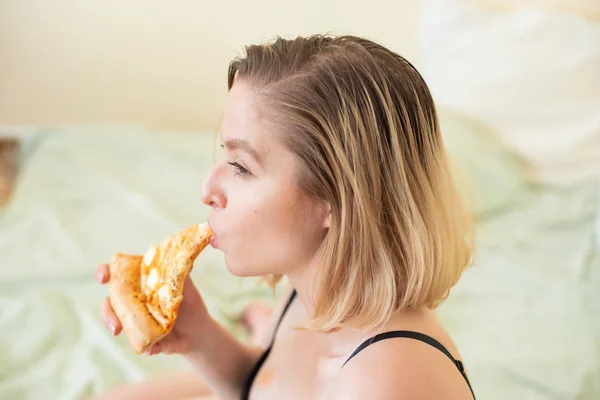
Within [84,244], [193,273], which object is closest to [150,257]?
[193,273]

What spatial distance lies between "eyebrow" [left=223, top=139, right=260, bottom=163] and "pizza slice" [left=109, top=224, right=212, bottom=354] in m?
0.15

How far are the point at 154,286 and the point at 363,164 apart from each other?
351mm

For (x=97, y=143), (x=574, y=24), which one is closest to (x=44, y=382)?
(x=97, y=143)

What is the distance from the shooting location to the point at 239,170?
2.39 ft

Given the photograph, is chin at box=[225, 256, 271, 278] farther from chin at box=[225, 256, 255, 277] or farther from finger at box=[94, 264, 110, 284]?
finger at box=[94, 264, 110, 284]

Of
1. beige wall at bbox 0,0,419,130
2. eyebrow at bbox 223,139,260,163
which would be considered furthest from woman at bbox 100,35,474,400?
beige wall at bbox 0,0,419,130

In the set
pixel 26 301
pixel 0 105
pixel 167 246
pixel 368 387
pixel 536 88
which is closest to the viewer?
pixel 368 387

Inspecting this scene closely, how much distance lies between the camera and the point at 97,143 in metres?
1.90

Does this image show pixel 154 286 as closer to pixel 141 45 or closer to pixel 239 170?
pixel 239 170

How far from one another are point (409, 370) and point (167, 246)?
38 cm

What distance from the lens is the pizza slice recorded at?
0.81 metres

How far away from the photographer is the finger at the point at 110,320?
0.83 meters

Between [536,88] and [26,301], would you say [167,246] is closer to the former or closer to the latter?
[26,301]

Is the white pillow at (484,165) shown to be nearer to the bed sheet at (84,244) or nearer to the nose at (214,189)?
the bed sheet at (84,244)
